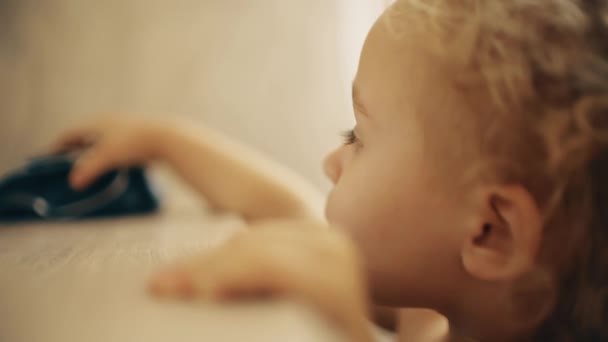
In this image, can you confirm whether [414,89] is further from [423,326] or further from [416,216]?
[423,326]

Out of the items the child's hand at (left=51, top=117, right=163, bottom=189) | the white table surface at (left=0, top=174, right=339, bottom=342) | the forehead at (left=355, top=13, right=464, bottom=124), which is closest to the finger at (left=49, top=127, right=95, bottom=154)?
the child's hand at (left=51, top=117, right=163, bottom=189)

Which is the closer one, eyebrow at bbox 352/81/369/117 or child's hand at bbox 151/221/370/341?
child's hand at bbox 151/221/370/341

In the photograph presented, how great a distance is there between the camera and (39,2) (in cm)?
81

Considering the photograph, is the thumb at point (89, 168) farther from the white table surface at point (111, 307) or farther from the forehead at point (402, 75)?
the forehead at point (402, 75)

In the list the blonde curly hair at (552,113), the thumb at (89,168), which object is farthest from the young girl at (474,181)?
the thumb at (89,168)

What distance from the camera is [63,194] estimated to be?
60 centimetres

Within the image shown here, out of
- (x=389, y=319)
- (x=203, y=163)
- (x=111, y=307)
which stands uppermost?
(x=111, y=307)

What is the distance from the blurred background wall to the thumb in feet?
0.59

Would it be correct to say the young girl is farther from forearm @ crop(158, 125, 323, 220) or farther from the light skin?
forearm @ crop(158, 125, 323, 220)

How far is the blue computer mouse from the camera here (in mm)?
574

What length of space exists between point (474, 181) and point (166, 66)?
0.57 metres

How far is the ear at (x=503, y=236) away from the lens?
38 cm

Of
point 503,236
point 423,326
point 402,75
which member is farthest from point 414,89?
point 423,326

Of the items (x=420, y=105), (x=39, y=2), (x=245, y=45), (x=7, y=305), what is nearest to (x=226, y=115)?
(x=245, y=45)
